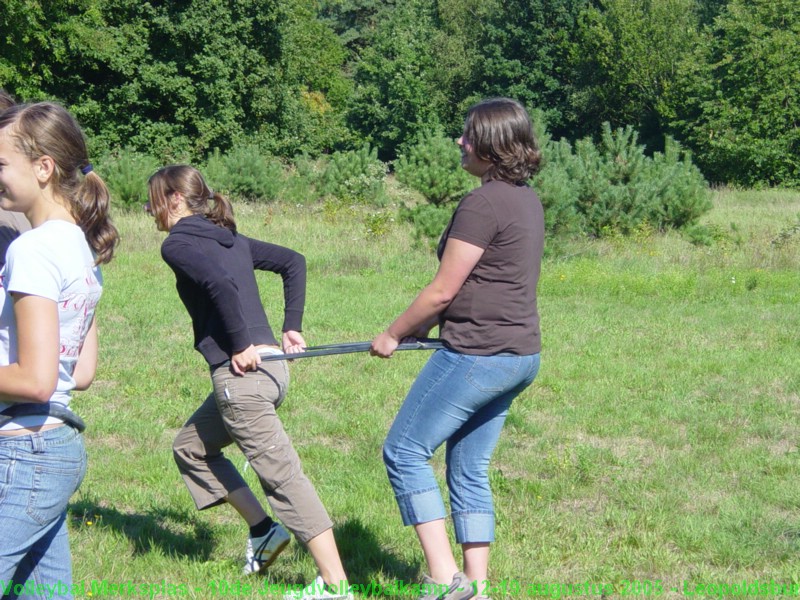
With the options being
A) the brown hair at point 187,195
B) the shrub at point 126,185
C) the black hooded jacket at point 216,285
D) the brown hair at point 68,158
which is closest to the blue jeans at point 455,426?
the black hooded jacket at point 216,285

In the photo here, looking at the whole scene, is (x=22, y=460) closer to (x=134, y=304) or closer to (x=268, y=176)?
(x=134, y=304)

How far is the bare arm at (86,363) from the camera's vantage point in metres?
2.71

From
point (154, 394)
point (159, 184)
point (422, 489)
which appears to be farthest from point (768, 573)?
point (154, 394)

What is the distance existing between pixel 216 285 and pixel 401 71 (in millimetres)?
48257

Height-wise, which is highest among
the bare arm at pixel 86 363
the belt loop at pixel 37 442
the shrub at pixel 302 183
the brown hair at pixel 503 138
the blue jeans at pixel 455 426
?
the brown hair at pixel 503 138

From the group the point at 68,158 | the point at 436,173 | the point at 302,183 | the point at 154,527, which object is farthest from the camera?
the point at 302,183

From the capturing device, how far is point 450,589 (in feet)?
10.9

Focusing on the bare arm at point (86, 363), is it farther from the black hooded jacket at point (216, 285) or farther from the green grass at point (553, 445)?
the green grass at point (553, 445)

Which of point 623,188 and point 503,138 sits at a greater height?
point 503,138

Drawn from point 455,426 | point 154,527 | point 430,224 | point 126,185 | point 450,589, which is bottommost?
point 126,185

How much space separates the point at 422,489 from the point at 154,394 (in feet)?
14.5

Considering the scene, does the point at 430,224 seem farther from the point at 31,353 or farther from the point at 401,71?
the point at 401,71

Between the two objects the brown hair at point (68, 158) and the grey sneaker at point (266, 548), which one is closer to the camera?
the brown hair at point (68, 158)

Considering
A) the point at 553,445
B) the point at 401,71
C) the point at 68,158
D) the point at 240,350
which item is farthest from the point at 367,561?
the point at 401,71
